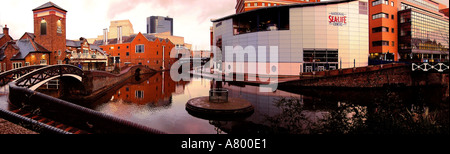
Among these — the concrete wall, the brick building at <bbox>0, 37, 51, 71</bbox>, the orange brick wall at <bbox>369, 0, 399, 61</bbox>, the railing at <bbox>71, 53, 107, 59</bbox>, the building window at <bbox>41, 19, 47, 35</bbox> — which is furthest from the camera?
the orange brick wall at <bbox>369, 0, 399, 61</bbox>

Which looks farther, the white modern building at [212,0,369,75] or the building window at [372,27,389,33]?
the building window at [372,27,389,33]

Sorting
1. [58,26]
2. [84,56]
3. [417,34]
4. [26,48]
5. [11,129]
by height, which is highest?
[58,26]

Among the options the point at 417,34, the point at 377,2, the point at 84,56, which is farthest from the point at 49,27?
the point at 417,34

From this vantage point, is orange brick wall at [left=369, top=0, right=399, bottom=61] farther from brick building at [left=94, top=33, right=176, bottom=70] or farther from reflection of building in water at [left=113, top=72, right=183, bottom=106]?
brick building at [left=94, top=33, right=176, bottom=70]

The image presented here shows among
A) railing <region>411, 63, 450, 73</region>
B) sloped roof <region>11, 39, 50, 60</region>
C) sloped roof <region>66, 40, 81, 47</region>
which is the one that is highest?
sloped roof <region>66, 40, 81, 47</region>

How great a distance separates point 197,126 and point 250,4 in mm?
54254

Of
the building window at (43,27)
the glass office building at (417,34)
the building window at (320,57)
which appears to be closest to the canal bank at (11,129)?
the building window at (320,57)

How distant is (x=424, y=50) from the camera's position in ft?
144

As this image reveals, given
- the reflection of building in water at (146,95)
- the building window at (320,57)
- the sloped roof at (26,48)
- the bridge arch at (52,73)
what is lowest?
the reflection of building in water at (146,95)

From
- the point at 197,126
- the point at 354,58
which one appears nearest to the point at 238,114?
the point at 197,126

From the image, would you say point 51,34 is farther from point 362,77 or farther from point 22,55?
point 362,77

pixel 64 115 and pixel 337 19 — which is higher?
pixel 337 19

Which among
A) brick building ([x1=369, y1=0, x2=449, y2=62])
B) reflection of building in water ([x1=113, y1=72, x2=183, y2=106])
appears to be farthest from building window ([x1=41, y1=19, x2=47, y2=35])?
brick building ([x1=369, y1=0, x2=449, y2=62])

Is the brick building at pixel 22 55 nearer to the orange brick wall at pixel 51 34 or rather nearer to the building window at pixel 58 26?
the orange brick wall at pixel 51 34
